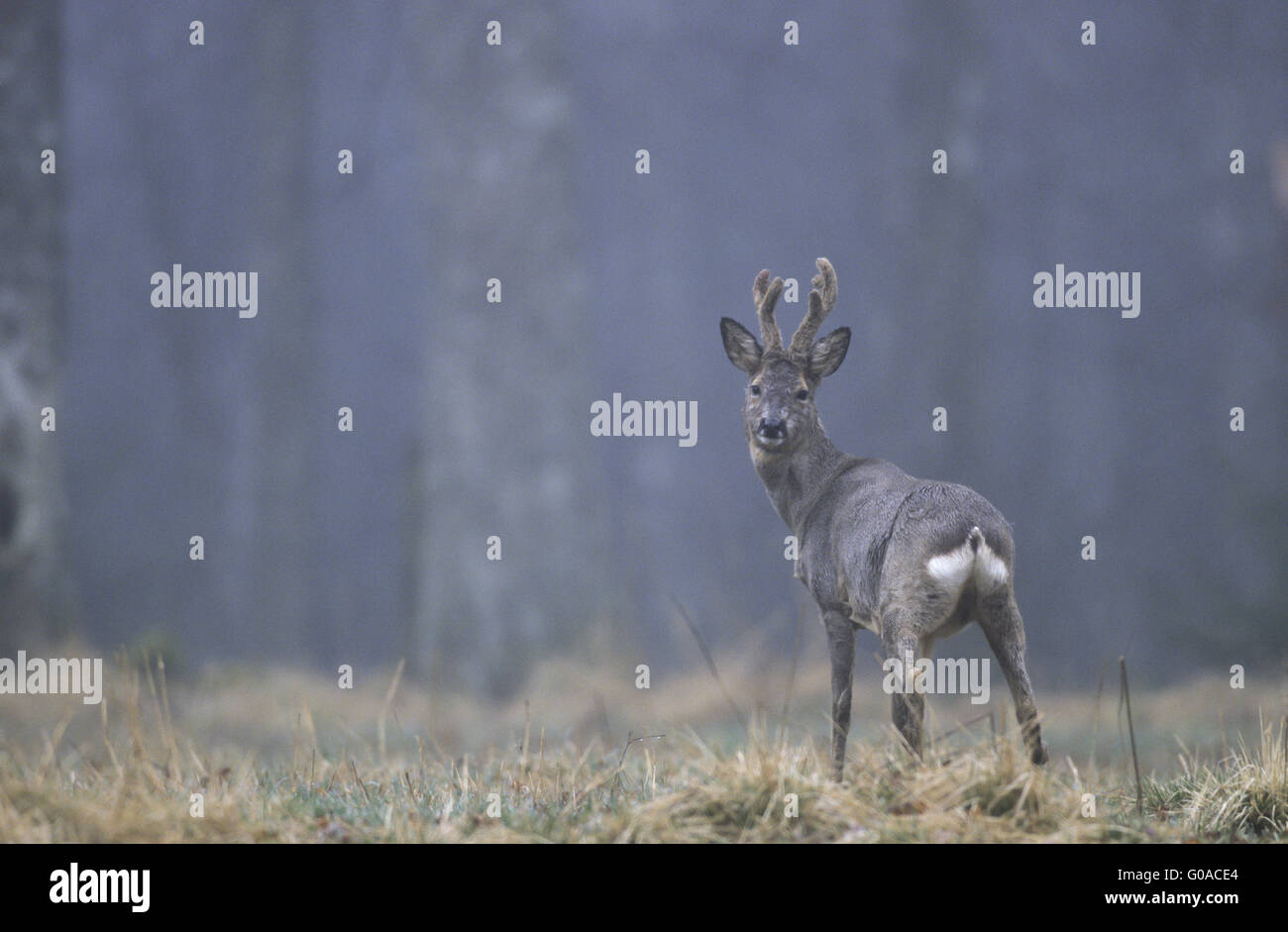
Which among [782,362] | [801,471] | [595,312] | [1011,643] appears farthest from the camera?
[595,312]

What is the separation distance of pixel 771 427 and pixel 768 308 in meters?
0.56

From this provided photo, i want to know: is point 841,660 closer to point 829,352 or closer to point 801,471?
point 801,471

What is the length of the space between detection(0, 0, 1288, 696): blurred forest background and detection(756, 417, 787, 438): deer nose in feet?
15.2

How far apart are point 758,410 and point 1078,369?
15.0 m

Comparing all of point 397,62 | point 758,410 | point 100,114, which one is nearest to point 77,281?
point 100,114

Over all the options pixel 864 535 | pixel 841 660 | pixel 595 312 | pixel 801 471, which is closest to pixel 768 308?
pixel 801 471

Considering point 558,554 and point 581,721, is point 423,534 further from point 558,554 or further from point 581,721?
point 581,721

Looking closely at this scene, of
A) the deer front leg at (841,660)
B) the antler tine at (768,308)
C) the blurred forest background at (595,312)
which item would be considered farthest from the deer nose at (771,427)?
the blurred forest background at (595,312)

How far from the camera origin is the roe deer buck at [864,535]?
504cm

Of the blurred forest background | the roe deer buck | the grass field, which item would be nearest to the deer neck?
the roe deer buck

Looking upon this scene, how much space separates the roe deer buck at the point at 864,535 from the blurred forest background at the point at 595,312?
14.2 ft

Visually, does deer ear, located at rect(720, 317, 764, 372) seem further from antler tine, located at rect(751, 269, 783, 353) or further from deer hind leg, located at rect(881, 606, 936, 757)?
deer hind leg, located at rect(881, 606, 936, 757)

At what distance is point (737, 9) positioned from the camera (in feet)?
81.6

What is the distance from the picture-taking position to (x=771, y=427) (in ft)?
18.7
